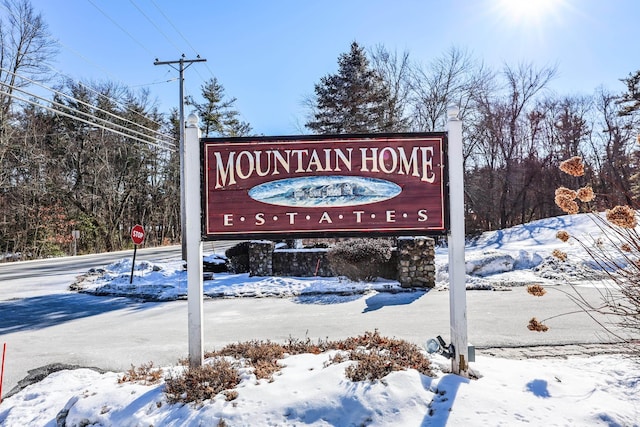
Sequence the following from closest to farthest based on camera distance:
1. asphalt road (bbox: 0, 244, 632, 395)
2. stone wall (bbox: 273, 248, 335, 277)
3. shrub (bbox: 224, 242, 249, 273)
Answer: asphalt road (bbox: 0, 244, 632, 395)
stone wall (bbox: 273, 248, 335, 277)
shrub (bbox: 224, 242, 249, 273)

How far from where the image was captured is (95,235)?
91.2ft

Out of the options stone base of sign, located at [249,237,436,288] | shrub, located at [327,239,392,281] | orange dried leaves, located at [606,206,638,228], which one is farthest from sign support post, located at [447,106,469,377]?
stone base of sign, located at [249,237,436,288]

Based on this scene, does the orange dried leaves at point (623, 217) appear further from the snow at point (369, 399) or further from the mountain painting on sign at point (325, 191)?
the mountain painting on sign at point (325, 191)

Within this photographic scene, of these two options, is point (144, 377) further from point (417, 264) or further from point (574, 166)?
point (417, 264)

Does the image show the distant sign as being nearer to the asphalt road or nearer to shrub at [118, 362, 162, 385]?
shrub at [118, 362, 162, 385]

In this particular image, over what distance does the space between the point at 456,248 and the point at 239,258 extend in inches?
463

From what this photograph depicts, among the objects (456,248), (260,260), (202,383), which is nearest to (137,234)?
(260,260)

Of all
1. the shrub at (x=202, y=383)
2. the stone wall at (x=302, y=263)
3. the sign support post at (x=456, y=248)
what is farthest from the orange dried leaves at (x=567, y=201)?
the stone wall at (x=302, y=263)

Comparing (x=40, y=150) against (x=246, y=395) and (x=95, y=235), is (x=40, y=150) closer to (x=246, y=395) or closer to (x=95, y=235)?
(x=95, y=235)

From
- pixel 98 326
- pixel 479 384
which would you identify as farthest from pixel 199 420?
pixel 98 326

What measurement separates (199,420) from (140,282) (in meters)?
10.9

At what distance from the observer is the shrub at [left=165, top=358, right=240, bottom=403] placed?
3104 millimetres

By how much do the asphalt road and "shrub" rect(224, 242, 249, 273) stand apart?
4435 mm

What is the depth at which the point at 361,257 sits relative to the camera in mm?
11484
